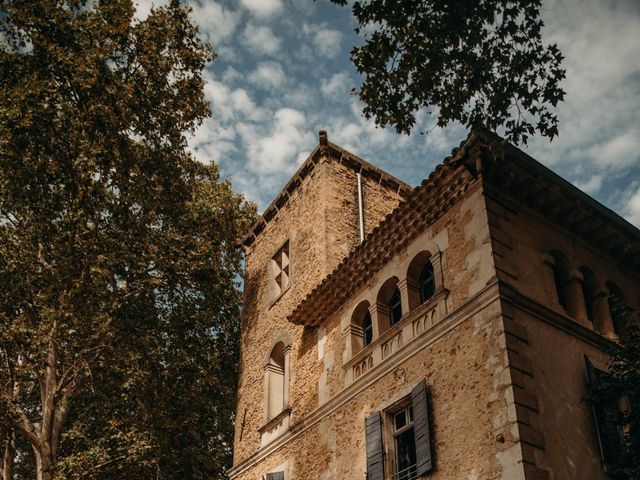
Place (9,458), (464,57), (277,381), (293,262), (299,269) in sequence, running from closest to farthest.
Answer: (464,57) < (277,381) < (299,269) < (293,262) < (9,458)

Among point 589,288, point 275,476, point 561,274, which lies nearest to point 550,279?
point 561,274

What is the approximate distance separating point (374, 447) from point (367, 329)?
296cm

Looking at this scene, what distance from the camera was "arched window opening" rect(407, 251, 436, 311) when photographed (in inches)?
488

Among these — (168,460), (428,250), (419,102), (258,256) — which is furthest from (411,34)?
(168,460)

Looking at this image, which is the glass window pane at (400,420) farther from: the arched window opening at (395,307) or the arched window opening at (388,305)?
the arched window opening at (395,307)

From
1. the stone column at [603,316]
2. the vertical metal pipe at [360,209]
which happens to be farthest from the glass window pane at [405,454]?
the vertical metal pipe at [360,209]

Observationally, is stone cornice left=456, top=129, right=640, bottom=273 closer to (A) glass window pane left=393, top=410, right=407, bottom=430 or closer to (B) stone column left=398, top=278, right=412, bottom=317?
(B) stone column left=398, top=278, right=412, bottom=317

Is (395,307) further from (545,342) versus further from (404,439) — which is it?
(545,342)

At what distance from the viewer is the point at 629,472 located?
9.41m

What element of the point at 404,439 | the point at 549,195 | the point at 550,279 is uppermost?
the point at 549,195

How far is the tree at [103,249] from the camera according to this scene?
1747 cm

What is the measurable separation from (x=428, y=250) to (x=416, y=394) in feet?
8.95

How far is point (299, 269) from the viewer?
17.3 m

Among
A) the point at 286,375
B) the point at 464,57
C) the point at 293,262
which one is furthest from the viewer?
the point at 293,262
